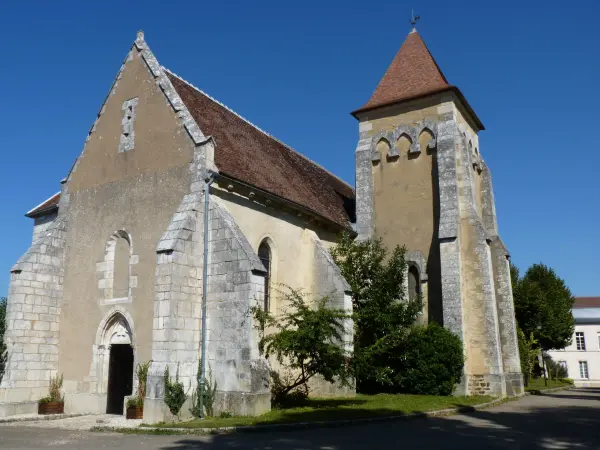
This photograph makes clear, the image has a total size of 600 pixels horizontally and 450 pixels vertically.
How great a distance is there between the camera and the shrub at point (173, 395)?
43.6ft

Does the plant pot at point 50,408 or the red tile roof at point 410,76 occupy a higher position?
the red tile roof at point 410,76

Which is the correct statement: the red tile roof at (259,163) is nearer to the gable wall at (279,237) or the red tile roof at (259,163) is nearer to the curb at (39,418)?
the gable wall at (279,237)

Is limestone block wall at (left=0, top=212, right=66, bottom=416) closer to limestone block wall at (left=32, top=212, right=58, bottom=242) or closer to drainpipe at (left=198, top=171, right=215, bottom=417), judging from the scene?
drainpipe at (left=198, top=171, right=215, bottom=417)

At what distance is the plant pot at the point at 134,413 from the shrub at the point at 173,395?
1276mm

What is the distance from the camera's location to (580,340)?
2243 inches

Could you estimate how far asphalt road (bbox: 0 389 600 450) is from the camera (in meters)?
9.98

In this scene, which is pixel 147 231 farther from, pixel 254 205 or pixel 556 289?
pixel 556 289

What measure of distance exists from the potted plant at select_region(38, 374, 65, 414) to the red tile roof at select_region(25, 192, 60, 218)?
9150 mm

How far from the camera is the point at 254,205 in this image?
17391mm

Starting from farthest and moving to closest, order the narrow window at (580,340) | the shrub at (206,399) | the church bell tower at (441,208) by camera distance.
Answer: the narrow window at (580,340)
the church bell tower at (441,208)
the shrub at (206,399)

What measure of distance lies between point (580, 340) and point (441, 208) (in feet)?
147

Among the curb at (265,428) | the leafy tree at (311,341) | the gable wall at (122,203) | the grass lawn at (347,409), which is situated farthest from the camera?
the gable wall at (122,203)

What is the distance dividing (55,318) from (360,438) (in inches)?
453

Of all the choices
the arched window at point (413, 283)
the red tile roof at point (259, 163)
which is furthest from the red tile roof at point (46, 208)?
the arched window at point (413, 283)
